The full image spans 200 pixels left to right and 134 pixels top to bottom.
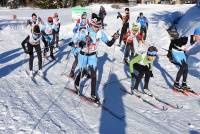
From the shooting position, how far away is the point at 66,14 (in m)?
43.0

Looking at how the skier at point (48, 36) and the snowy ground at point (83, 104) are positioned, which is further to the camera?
the skier at point (48, 36)

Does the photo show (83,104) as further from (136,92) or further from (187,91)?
(187,91)

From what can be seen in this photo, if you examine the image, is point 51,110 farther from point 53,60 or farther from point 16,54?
point 16,54

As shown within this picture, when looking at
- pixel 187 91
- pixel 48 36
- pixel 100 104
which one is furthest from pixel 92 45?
pixel 48 36

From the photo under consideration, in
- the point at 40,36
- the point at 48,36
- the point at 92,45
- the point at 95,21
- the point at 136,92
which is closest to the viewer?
the point at 95,21

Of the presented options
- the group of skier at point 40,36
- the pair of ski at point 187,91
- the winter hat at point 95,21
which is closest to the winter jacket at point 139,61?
the pair of ski at point 187,91

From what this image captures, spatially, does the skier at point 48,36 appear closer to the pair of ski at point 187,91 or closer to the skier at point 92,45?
the pair of ski at point 187,91

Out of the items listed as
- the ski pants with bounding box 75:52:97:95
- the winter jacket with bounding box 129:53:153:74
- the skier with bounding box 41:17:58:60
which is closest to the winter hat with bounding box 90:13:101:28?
the ski pants with bounding box 75:52:97:95

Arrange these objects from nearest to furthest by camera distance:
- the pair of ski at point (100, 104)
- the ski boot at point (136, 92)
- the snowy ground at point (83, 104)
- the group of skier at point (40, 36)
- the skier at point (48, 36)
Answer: the snowy ground at point (83, 104)
the pair of ski at point (100, 104)
the ski boot at point (136, 92)
the group of skier at point (40, 36)
the skier at point (48, 36)

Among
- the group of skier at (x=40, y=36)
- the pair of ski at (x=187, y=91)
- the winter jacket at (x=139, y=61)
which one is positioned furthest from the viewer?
the group of skier at (x=40, y=36)

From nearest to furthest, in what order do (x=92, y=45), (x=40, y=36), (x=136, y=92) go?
1. (x=92, y=45)
2. (x=136, y=92)
3. (x=40, y=36)

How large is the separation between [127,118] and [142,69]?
8.49 ft

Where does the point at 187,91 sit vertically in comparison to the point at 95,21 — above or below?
below

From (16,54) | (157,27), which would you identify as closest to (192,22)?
(157,27)
